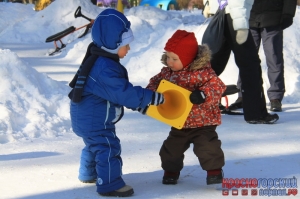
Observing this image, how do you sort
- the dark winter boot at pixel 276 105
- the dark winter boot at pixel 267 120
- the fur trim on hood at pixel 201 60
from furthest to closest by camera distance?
the dark winter boot at pixel 276 105 → the dark winter boot at pixel 267 120 → the fur trim on hood at pixel 201 60

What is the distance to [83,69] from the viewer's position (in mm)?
3619

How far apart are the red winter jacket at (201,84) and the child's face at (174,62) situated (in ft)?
0.12

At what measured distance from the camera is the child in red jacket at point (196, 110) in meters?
3.78

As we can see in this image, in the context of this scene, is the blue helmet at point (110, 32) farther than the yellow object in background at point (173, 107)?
No

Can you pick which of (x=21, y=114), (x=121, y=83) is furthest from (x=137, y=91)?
(x=21, y=114)

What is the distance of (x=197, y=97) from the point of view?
369 centimetres

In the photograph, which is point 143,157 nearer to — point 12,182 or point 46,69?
point 12,182

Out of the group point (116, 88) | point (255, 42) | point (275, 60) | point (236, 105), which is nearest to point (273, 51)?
point (275, 60)

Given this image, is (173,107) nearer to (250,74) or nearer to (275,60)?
(250,74)

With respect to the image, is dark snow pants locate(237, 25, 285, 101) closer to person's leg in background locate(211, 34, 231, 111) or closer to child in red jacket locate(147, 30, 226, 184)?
person's leg in background locate(211, 34, 231, 111)

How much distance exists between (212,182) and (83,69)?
42.4 inches

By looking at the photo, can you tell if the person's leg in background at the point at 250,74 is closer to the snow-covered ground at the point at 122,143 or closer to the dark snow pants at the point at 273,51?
the snow-covered ground at the point at 122,143

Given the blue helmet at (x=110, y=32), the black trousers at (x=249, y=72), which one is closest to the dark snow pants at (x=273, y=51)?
the black trousers at (x=249, y=72)

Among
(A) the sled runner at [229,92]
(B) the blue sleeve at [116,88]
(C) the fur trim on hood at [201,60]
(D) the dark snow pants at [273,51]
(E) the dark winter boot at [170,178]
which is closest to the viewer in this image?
(B) the blue sleeve at [116,88]
